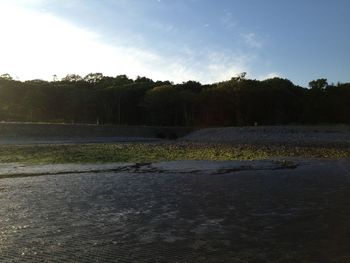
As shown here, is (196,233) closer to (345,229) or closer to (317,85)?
(345,229)

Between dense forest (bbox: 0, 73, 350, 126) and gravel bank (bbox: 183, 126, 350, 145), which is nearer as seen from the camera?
gravel bank (bbox: 183, 126, 350, 145)

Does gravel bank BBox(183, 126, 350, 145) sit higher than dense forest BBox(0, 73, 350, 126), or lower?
lower

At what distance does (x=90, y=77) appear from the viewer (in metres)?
136

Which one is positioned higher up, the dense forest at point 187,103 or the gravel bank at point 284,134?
the dense forest at point 187,103

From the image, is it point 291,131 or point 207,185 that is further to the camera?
point 291,131

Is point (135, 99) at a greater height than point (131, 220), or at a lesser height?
greater

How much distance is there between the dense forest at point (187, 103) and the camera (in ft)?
284

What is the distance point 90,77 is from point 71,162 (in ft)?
377

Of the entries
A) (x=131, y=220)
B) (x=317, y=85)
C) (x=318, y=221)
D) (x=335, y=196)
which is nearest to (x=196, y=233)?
(x=131, y=220)

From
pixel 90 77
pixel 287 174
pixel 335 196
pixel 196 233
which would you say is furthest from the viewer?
pixel 90 77

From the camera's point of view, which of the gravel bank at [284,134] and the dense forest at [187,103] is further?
the dense forest at [187,103]

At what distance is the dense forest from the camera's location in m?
86.6

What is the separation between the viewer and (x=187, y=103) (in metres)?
94.2

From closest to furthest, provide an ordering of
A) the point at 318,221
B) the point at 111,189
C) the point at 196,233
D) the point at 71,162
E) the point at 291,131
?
1. the point at 196,233
2. the point at 318,221
3. the point at 111,189
4. the point at 71,162
5. the point at 291,131
